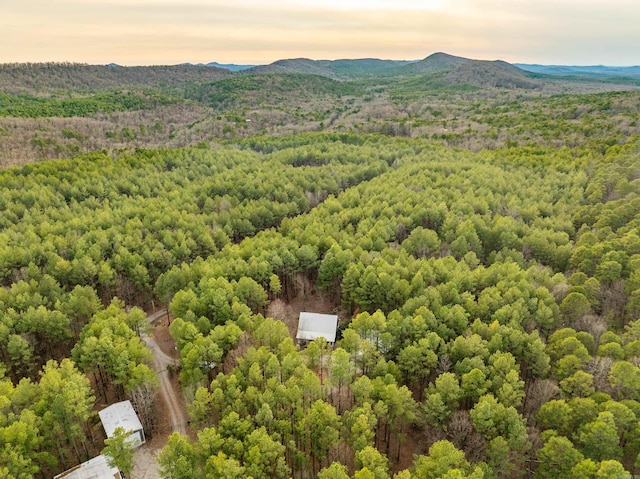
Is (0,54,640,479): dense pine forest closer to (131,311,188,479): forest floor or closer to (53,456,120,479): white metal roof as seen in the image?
(131,311,188,479): forest floor

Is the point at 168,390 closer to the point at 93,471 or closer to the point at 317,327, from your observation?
the point at 93,471

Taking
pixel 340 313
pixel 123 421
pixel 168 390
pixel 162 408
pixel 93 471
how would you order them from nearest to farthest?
pixel 93 471
pixel 123 421
pixel 162 408
pixel 168 390
pixel 340 313

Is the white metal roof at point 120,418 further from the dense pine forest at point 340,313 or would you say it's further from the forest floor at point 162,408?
the forest floor at point 162,408

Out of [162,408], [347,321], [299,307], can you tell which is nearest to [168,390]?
[162,408]

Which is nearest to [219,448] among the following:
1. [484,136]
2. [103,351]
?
[103,351]

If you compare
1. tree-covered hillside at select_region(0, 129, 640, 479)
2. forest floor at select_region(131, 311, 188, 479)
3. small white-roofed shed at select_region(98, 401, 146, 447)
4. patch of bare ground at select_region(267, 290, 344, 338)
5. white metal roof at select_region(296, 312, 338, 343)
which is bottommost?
forest floor at select_region(131, 311, 188, 479)

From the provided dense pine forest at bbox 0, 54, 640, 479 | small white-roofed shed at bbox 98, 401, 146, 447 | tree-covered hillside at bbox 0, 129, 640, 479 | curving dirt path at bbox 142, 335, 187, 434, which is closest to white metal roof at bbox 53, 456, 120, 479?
tree-covered hillside at bbox 0, 129, 640, 479

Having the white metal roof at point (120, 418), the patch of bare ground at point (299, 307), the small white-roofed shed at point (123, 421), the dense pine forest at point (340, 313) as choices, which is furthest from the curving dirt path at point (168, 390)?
the patch of bare ground at point (299, 307)
